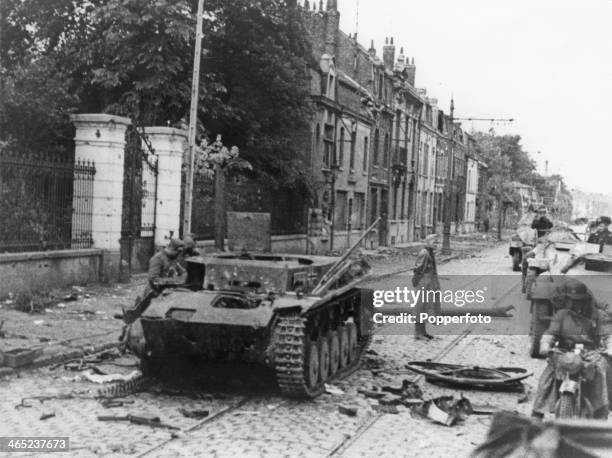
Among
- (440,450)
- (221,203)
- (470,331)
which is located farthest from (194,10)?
(440,450)

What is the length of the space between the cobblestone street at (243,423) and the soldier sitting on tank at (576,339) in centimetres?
87

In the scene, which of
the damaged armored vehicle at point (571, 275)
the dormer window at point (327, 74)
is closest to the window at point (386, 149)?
the dormer window at point (327, 74)

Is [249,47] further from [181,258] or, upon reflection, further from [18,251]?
[181,258]

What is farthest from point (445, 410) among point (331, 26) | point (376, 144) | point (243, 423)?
point (376, 144)

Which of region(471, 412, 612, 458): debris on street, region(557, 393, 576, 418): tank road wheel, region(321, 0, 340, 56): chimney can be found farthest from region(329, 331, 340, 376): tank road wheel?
region(321, 0, 340, 56): chimney

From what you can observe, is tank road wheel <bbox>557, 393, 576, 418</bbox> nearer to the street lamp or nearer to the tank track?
the tank track

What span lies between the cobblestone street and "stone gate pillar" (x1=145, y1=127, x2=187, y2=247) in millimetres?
9063

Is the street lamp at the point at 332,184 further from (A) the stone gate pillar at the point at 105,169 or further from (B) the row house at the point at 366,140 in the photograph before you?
(A) the stone gate pillar at the point at 105,169

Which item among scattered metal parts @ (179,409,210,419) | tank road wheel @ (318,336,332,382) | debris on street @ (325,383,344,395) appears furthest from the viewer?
tank road wheel @ (318,336,332,382)

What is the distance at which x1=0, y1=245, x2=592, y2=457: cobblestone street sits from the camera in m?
7.53

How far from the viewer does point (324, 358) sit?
33.8 feet

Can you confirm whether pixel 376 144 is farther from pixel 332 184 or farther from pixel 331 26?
pixel 332 184

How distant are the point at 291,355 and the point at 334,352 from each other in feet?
5.75

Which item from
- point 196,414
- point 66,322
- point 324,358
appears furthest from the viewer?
point 66,322
